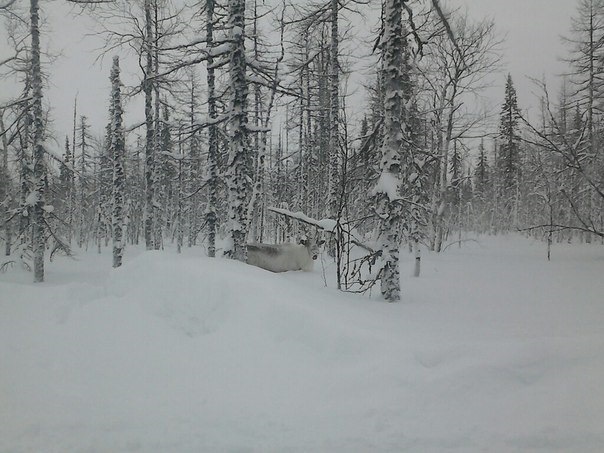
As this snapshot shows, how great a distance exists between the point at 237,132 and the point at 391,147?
12.3 ft

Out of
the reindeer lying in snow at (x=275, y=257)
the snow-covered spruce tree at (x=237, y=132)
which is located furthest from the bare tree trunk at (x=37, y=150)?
the snow-covered spruce tree at (x=237, y=132)

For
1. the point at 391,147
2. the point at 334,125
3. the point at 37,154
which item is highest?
the point at 334,125

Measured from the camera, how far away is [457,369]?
146 inches

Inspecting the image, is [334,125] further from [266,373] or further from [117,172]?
[266,373]

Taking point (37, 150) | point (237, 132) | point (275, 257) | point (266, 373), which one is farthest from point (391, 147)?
point (37, 150)

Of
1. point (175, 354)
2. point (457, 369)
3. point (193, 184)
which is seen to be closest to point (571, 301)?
point (457, 369)

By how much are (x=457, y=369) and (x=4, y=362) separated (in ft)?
15.7

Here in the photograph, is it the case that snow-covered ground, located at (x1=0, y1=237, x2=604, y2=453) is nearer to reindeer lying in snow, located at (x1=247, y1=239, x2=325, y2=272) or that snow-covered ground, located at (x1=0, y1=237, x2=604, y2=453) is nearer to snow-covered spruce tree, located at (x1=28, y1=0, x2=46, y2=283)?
reindeer lying in snow, located at (x1=247, y1=239, x2=325, y2=272)

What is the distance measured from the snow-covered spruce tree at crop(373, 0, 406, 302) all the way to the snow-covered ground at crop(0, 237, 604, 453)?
168 cm

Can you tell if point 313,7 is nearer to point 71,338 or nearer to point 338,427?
point 71,338

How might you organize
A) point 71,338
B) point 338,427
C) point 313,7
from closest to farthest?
1. point 338,427
2. point 71,338
3. point 313,7

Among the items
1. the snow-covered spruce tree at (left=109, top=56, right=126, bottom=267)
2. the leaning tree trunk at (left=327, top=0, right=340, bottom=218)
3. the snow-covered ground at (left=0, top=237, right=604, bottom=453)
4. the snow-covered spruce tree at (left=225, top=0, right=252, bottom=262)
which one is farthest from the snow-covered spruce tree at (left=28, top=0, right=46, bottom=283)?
the leaning tree trunk at (left=327, top=0, right=340, bottom=218)

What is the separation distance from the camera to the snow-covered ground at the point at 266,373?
304 centimetres

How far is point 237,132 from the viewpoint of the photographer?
30.4 feet
